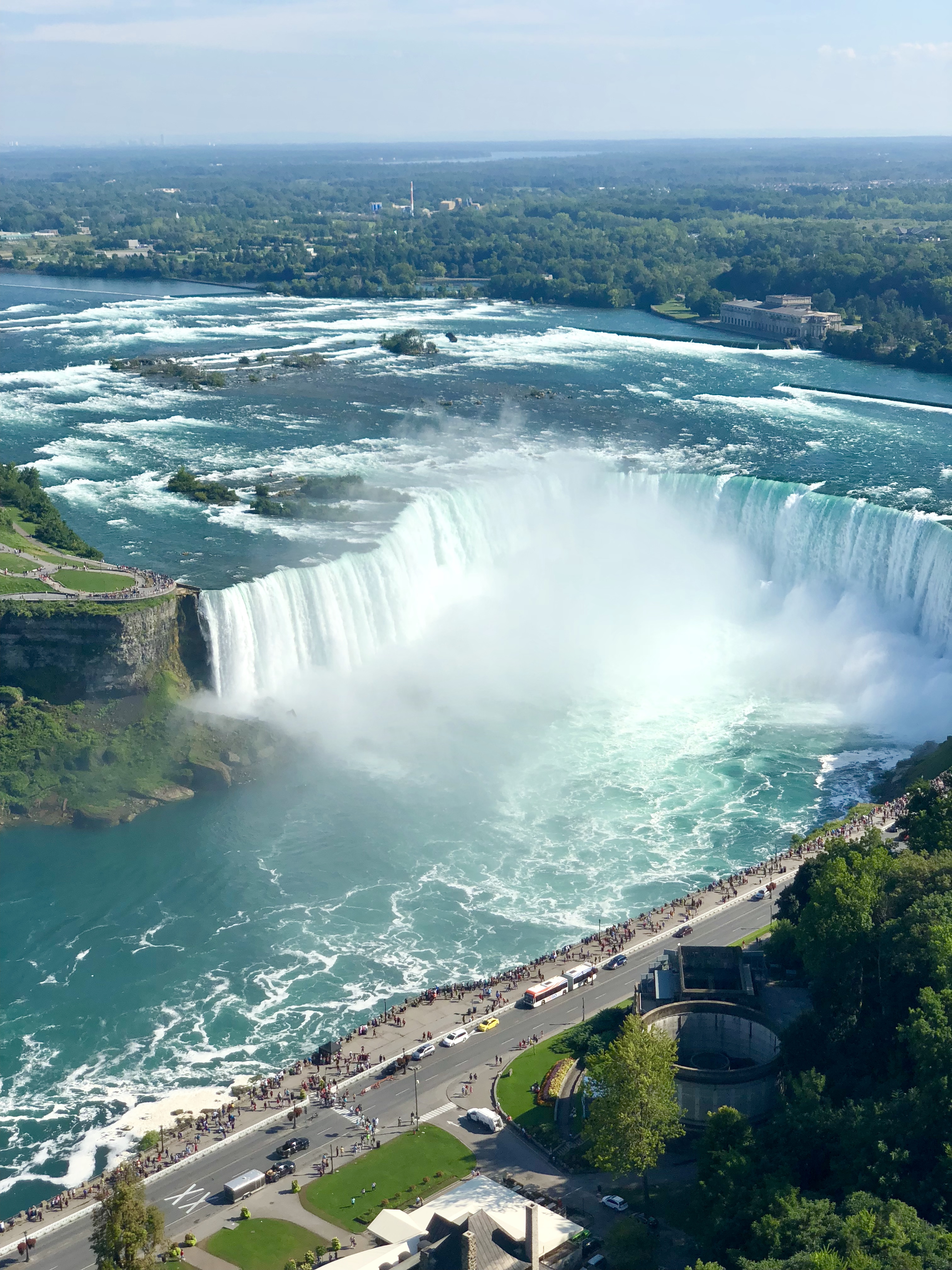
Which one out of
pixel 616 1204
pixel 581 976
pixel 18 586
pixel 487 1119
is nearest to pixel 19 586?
pixel 18 586

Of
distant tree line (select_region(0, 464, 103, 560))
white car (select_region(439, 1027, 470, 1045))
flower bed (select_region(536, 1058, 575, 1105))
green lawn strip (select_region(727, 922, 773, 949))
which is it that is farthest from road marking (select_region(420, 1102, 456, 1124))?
distant tree line (select_region(0, 464, 103, 560))

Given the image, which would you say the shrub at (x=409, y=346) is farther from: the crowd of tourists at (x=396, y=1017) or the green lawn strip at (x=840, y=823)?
the crowd of tourists at (x=396, y=1017)

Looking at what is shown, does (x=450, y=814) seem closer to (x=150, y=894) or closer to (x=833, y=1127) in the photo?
(x=150, y=894)

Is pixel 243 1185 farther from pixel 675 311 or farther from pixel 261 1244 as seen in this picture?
pixel 675 311

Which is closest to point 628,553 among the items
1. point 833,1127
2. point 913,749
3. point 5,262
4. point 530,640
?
point 530,640

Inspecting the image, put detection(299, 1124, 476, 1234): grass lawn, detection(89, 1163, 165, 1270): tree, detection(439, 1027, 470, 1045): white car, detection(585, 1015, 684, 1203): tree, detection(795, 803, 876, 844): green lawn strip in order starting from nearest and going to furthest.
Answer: detection(89, 1163, 165, 1270): tree → detection(585, 1015, 684, 1203): tree → detection(299, 1124, 476, 1234): grass lawn → detection(439, 1027, 470, 1045): white car → detection(795, 803, 876, 844): green lawn strip

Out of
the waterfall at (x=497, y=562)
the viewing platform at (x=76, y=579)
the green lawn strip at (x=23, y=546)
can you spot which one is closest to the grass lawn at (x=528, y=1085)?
the waterfall at (x=497, y=562)

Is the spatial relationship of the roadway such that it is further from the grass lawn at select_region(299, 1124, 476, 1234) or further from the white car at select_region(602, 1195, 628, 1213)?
the white car at select_region(602, 1195, 628, 1213)
